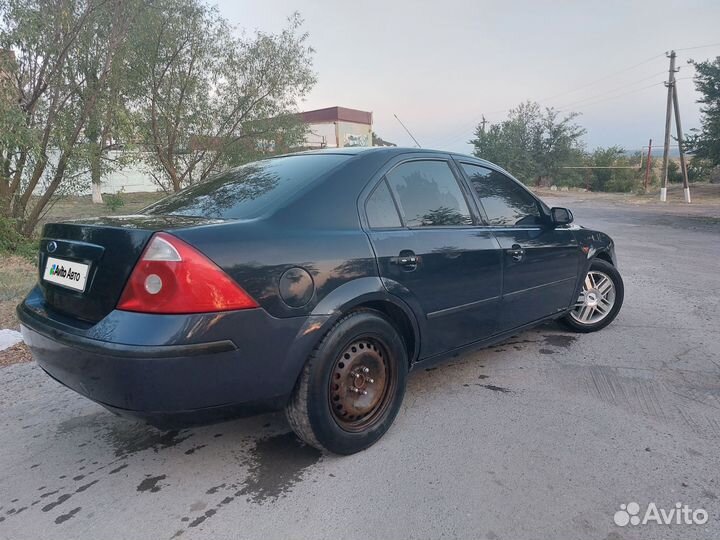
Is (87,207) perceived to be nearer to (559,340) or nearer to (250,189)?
(250,189)

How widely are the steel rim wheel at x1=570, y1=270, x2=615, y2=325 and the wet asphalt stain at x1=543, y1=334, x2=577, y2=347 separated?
21 centimetres

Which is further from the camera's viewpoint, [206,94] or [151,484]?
[206,94]

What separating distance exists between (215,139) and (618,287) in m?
10.8

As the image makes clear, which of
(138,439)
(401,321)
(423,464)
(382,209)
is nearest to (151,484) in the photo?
(138,439)

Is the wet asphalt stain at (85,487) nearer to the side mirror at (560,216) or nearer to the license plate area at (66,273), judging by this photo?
the license plate area at (66,273)

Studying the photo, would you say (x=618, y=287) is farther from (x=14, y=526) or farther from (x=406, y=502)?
(x=14, y=526)

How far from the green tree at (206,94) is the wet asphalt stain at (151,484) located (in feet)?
30.7

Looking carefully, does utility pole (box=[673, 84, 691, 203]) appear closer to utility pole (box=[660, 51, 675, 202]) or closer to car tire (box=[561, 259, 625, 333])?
utility pole (box=[660, 51, 675, 202])

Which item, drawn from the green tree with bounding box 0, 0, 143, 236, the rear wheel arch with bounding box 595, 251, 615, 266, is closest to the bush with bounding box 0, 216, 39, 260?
the green tree with bounding box 0, 0, 143, 236

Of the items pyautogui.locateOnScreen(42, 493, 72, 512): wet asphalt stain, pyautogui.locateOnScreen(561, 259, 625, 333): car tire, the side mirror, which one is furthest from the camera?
pyautogui.locateOnScreen(561, 259, 625, 333): car tire

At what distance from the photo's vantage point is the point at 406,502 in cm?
229

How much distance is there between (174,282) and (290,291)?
1.66ft

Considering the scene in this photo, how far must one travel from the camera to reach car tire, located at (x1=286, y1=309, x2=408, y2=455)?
2.45 meters

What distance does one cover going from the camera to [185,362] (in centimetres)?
207
